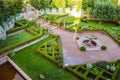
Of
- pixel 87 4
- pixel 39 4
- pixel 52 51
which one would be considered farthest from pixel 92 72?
pixel 39 4

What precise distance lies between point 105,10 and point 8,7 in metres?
22.3

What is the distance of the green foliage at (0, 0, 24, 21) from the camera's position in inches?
1219

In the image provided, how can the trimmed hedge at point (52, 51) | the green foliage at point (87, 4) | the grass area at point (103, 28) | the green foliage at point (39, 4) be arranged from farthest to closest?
the green foliage at point (39, 4) → the green foliage at point (87, 4) → the grass area at point (103, 28) → the trimmed hedge at point (52, 51)

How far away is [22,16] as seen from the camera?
40062mm

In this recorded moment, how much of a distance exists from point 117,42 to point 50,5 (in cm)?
2691

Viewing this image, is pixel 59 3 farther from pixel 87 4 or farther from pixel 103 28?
pixel 103 28

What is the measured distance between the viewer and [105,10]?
39.7 metres

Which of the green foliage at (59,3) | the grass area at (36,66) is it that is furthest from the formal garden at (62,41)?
the green foliage at (59,3)

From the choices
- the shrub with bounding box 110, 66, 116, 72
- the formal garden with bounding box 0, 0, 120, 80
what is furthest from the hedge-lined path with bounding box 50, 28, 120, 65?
the shrub with bounding box 110, 66, 116, 72

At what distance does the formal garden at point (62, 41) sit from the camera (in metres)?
22.3

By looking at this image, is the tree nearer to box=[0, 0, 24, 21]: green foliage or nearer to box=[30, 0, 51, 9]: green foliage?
box=[30, 0, 51, 9]: green foliage

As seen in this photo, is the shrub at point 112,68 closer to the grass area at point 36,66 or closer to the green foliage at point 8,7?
the grass area at point 36,66

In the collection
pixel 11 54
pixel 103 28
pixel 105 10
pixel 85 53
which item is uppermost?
pixel 105 10

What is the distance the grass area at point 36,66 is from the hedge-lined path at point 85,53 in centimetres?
280
